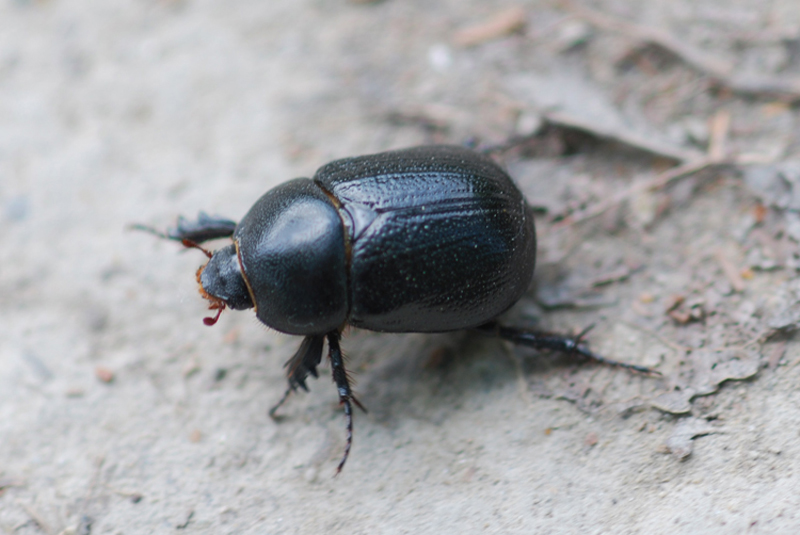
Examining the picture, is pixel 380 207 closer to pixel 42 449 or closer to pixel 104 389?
pixel 104 389

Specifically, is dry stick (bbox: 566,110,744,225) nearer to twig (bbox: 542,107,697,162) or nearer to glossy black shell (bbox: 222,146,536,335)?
twig (bbox: 542,107,697,162)

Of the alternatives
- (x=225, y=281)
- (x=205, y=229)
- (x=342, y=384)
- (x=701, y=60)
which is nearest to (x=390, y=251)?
(x=342, y=384)

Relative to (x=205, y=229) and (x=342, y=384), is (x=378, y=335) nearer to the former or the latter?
(x=342, y=384)

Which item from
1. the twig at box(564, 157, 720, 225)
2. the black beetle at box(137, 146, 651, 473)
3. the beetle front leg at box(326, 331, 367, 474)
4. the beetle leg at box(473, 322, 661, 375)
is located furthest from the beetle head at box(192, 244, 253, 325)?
the twig at box(564, 157, 720, 225)

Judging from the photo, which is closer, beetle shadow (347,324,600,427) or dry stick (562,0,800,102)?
beetle shadow (347,324,600,427)

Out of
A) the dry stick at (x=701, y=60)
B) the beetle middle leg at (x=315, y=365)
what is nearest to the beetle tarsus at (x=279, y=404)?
the beetle middle leg at (x=315, y=365)

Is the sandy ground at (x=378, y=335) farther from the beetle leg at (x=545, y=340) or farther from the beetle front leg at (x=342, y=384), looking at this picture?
the beetle front leg at (x=342, y=384)

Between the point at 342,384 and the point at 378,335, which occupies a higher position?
the point at 342,384
